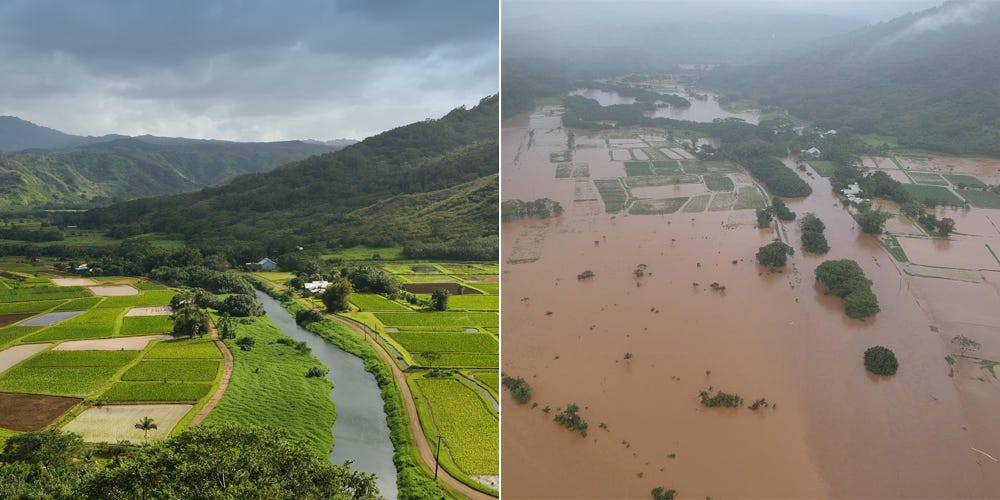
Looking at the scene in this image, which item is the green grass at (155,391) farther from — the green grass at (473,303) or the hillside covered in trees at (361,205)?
the hillside covered in trees at (361,205)

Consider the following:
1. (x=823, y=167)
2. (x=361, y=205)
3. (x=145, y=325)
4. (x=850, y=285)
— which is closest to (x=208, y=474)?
(x=145, y=325)

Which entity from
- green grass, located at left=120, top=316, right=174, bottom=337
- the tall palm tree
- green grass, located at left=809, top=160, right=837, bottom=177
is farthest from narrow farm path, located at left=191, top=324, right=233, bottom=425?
green grass, located at left=809, top=160, right=837, bottom=177

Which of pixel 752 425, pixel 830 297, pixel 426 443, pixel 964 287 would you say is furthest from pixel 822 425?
pixel 964 287

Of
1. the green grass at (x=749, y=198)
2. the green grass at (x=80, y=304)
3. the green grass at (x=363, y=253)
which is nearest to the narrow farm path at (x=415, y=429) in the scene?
the green grass at (x=80, y=304)

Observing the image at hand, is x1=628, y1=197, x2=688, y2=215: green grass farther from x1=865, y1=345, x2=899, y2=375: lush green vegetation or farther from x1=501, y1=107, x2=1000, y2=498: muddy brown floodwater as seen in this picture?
x1=865, y1=345, x2=899, y2=375: lush green vegetation

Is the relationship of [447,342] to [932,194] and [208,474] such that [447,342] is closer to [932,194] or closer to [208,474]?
[208,474]

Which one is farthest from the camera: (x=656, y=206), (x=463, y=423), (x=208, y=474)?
(x=656, y=206)
